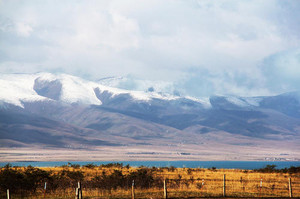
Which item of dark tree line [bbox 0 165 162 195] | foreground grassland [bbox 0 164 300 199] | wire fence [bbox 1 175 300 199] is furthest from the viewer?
dark tree line [bbox 0 165 162 195]

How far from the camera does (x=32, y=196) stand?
1452 inches

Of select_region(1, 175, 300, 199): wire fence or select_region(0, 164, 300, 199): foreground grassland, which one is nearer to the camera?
select_region(1, 175, 300, 199): wire fence

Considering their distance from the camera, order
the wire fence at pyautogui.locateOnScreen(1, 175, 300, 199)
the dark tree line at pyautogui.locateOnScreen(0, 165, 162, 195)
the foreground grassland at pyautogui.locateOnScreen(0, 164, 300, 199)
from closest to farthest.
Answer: the wire fence at pyautogui.locateOnScreen(1, 175, 300, 199)
the foreground grassland at pyautogui.locateOnScreen(0, 164, 300, 199)
the dark tree line at pyautogui.locateOnScreen(0, 165, 162, 195)

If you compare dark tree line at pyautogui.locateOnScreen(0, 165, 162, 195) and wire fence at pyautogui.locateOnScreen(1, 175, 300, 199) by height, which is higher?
dark tree line at pyautogui.locateOnScreen(0, 165, 162, 195)

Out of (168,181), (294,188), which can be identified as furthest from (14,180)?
(294,188)

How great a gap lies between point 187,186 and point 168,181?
2972mm

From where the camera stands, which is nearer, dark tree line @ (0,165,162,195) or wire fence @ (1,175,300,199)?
wire fence @ (1,175,300,199)

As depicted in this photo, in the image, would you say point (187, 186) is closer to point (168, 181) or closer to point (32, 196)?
point (168, 181)

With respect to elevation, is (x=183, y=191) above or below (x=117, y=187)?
below

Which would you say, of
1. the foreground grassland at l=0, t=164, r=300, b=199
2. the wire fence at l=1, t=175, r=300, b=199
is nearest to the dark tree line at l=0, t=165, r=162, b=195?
the foreground grassland at l=0, t=164, r=300, b=199

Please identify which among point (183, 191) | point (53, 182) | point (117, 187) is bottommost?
point (183, 191)

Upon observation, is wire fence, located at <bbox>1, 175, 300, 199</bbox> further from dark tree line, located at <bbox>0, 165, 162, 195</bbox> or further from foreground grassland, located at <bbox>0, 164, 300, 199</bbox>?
dark tree line, located at <bbox>0, 165, 162, 195</bbox>

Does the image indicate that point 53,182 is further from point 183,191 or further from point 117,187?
point 183,191

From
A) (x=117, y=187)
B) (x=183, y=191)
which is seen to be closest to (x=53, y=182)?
(x=117, y=187)
